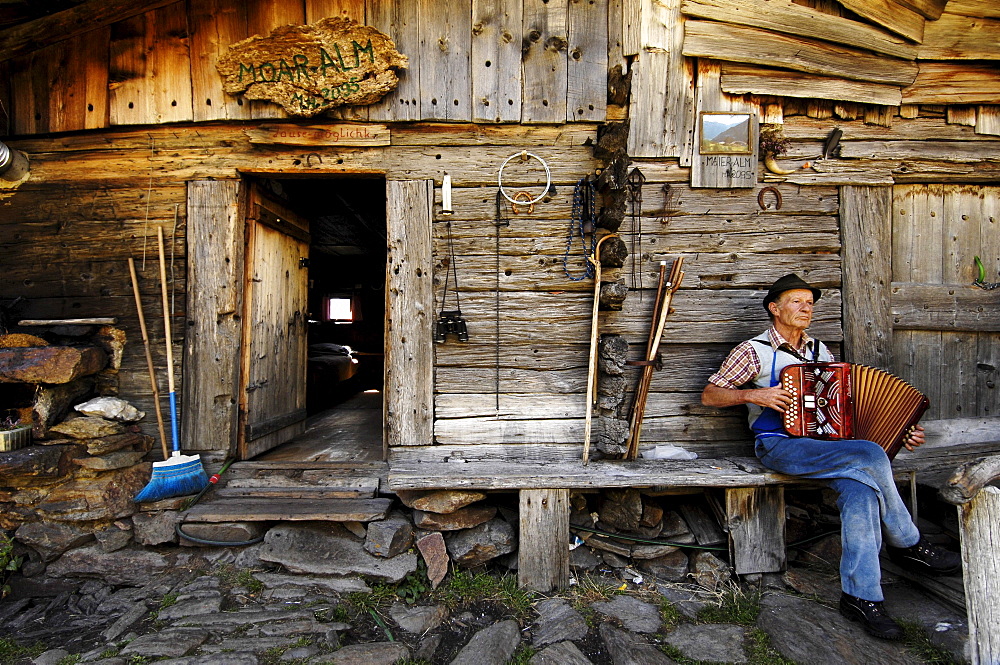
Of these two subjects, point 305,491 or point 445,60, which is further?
point 445,60

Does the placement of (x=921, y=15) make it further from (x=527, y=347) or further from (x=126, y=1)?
(x=126, y=1)

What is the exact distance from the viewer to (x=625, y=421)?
3705 mm

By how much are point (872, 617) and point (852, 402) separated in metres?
1.27

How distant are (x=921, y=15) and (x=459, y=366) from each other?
16.1 ft

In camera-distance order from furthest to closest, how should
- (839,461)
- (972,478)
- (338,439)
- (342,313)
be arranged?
(342,313), (338,439), (839,461), (972,478)

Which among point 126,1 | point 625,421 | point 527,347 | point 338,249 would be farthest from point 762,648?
point 338,249

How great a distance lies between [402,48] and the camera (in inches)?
149

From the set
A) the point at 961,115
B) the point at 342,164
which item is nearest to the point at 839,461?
the point at 961,115

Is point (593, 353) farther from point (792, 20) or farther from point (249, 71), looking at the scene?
point (249, 71)

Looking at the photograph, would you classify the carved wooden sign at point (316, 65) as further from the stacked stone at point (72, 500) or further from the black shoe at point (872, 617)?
the black shoe at point (872, 617)

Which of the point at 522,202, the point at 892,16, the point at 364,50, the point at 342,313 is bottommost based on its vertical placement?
the point at 342,313

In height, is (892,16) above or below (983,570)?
above

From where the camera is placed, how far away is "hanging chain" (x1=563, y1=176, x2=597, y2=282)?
3.74 m

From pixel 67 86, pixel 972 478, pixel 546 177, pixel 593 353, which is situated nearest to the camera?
pixel 972 478
